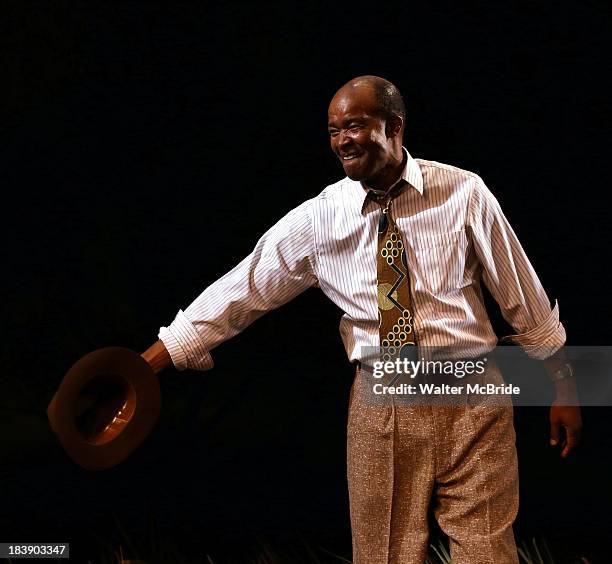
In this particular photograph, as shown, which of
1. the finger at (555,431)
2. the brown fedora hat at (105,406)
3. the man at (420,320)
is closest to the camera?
the brown fedora hat at (105,406)

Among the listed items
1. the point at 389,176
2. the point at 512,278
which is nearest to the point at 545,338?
the point at 512,278

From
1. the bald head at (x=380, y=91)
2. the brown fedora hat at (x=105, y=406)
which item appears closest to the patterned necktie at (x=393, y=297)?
the bald head at (x=380, y=91)

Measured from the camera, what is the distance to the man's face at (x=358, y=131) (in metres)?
2.29

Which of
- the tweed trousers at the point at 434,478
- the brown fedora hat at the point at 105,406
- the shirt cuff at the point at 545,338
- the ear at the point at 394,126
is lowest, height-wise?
the tweed trousers at the point at 434,478

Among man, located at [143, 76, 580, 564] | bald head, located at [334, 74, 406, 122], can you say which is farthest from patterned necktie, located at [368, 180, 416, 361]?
bald head, located at [334, 74, 406, 122]

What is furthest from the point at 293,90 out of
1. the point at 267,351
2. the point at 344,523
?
the point at 344,523

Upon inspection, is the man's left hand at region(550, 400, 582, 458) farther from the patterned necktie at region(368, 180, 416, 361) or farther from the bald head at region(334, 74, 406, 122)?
the bald head at region(334, 74, 406, 122)

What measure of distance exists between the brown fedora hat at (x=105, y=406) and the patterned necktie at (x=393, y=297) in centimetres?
52

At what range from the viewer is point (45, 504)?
3.38m

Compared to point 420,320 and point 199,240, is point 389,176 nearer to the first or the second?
point 420,320

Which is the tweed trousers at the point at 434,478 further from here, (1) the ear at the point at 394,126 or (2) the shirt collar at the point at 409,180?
(1) the ear at the point at 394,126

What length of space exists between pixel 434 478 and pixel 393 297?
0.41 metres

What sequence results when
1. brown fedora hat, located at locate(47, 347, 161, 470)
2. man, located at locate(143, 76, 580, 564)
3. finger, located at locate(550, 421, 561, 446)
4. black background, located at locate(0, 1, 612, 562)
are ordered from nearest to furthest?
brown fedora hat, located at locate(47, 347, 161, 470) → man, located at locate(143, 76, 580, 564) → finger, located at locate(550, 421, 561, 446) → black background, located at locate(0, 1, 612, 562)

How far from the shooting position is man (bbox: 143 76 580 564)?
231 centimetres
